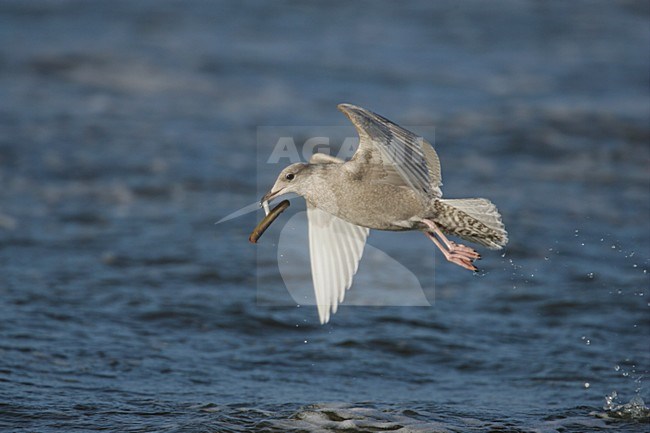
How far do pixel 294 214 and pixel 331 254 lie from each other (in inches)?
120

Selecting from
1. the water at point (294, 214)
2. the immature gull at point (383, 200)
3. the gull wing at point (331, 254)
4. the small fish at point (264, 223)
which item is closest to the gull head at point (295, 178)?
the immature gull at point (383, 200)

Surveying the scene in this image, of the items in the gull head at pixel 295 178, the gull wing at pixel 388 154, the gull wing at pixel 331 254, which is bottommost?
the gull wing at pixel 331 254

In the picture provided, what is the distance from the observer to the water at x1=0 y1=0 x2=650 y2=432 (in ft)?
18.2

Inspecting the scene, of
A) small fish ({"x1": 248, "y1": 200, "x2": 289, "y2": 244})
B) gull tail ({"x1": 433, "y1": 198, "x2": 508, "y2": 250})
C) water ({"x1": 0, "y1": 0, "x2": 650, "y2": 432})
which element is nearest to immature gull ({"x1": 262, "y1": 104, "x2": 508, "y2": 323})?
gull tail ({"x1": 433, "y1": 198, "x2": 508, "y2": 250})

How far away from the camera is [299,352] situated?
20.4ft

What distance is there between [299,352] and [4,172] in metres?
4.46

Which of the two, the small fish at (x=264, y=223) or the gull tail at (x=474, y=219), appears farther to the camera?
the small fish at (x=264, y=223)

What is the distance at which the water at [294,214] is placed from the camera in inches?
219

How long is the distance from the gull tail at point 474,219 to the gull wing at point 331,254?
629 millimetres

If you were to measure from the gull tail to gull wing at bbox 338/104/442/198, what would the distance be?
0.12 meters

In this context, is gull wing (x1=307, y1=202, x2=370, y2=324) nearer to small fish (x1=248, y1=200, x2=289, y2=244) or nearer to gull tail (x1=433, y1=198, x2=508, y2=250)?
small fish (x1=248, y1=200, x2=289, y2=244)

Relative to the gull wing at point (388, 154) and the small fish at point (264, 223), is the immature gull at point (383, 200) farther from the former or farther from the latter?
the small fish at point (264, 223)

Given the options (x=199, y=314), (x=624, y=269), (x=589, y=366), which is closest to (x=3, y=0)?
(x=199, y=314)

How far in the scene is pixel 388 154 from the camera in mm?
4641
